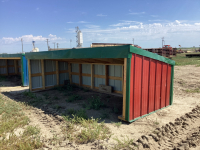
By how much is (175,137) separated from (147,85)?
2210 mm

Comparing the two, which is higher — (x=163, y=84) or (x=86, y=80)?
(x=163, y=84)

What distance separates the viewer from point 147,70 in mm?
6652

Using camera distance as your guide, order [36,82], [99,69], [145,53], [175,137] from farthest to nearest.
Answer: [36,82]
[99,69]
[145,53]
[175,137]

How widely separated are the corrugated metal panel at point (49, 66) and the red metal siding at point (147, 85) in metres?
8.05

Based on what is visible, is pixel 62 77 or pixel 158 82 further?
pixel 62 77

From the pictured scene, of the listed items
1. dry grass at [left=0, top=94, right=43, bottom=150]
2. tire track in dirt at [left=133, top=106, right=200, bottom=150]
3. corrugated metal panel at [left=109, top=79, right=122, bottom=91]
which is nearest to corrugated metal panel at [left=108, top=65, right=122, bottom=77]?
corrugated metal panel at [left=109, top=79, right=122, bottom=91]

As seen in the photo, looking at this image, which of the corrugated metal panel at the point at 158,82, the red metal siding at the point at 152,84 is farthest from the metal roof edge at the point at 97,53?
the corrugated metal panel at the point at 158,82

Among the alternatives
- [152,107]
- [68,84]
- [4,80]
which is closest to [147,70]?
[152,107]

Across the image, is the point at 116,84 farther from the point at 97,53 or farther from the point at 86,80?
the point at 97,53

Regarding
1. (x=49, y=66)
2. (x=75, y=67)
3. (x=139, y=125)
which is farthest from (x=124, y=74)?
(x=49, y=66)

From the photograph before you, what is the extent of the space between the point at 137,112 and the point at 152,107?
1.13 meters

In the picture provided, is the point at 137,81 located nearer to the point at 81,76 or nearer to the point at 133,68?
the point at 133,68

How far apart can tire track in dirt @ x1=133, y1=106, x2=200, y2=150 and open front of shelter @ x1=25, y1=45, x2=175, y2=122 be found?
116 centimetres

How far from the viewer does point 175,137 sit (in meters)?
5.17
